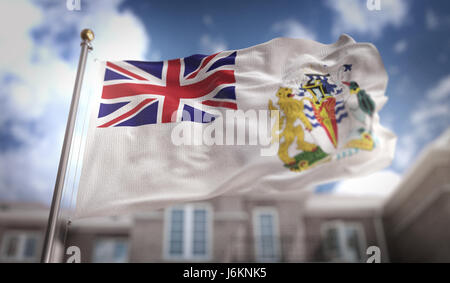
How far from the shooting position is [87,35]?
6551 millimetres

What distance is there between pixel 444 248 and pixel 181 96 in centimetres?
1602

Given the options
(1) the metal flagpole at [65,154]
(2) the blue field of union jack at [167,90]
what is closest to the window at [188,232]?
(2) the blue field of union jack at [167,90]

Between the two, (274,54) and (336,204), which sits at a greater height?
(336,204)

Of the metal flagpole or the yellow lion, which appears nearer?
the metal flagpole

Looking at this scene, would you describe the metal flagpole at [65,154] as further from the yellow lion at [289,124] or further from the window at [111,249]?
the window at [111,249]

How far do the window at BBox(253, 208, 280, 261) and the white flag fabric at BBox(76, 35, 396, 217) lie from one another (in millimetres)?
14945

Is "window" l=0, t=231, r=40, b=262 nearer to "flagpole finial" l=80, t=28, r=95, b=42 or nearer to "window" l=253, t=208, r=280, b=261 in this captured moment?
"window" l=253, t=208, r=280, b=261

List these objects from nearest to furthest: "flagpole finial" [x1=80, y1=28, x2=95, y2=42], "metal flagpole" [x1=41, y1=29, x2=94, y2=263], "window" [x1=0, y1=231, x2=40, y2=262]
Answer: "metal flagpole" [x1=41, y1=29, x2=94, y2=263] → "flagpole finial" [x1=80, y1=28, x2=95, y2=42] → "window" [x1=0, y1=231, x2=40, y2=262]

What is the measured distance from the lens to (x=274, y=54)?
7.16 metres

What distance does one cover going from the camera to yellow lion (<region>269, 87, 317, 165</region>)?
636 centimetres

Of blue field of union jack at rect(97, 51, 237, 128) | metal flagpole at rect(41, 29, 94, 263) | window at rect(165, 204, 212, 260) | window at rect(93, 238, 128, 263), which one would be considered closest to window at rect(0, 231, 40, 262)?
window at rect(93, 238, 128, 263)

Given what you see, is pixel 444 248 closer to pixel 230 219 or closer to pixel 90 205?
pixel 230 219

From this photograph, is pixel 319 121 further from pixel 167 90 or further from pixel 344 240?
pixel 344 240
